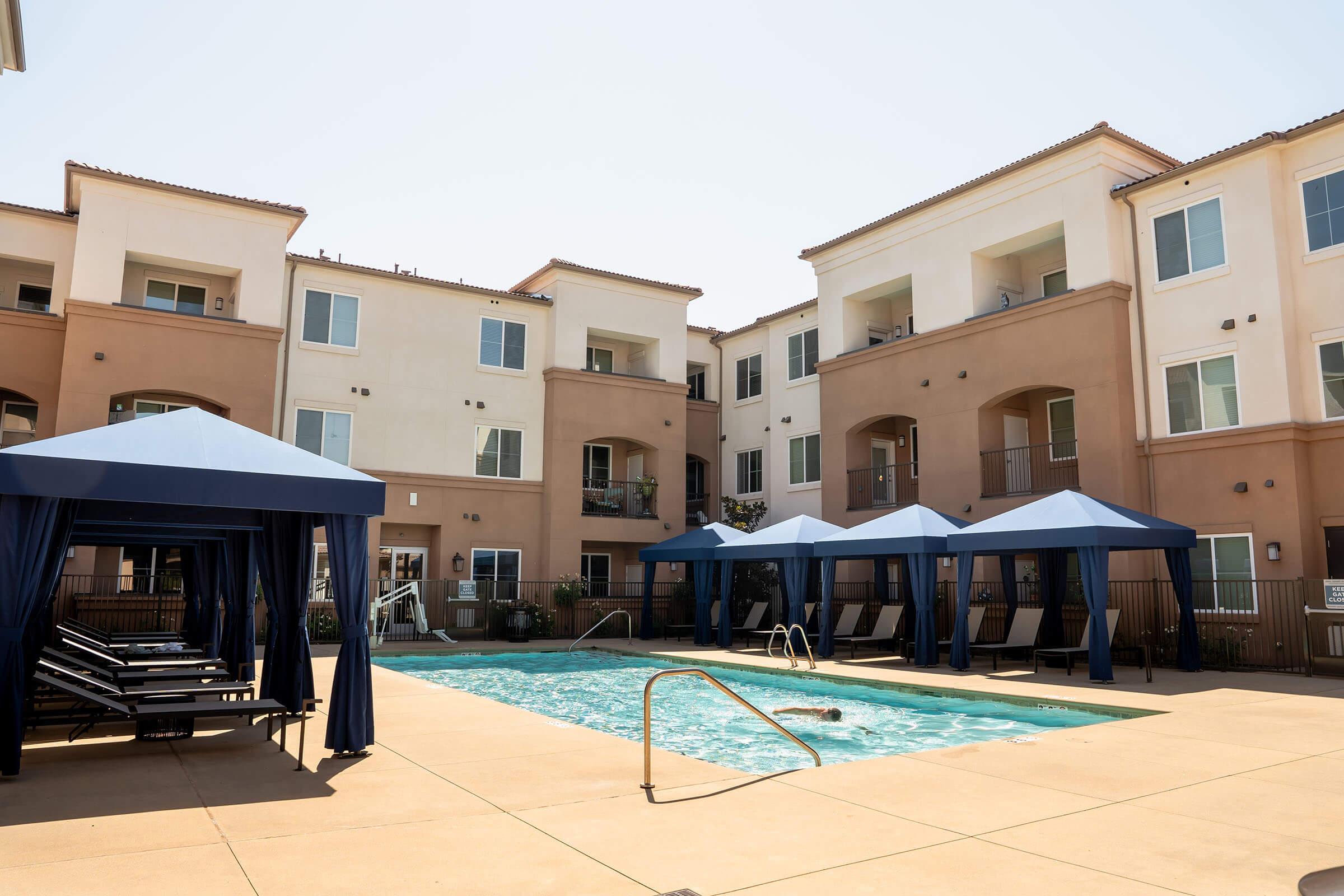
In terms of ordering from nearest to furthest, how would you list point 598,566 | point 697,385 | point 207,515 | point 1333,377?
point 207,515 < point 1333,377 < point 598,566 < point 697,385

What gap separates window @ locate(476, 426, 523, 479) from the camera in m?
24.9

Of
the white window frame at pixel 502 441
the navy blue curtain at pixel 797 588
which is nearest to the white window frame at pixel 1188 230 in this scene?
the navy blue curtain at pixel 797 588

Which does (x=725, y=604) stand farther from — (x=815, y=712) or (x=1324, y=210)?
(x=1324, y=210)

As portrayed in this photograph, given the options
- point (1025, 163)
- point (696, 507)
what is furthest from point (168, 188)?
point (1025, 163)

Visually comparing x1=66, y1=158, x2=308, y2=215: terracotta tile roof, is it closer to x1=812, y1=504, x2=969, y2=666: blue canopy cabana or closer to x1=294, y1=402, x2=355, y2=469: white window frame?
x1=294, y1=402, x2=355, y2=469: white window frame

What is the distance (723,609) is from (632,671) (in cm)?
441

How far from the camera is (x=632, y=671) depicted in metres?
17.6

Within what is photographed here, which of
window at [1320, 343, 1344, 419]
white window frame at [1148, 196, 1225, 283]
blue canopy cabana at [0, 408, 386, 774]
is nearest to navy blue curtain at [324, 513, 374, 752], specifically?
blue canopy cabana at [0, 408, 386, 774]

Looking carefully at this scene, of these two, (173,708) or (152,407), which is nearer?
(173,708)

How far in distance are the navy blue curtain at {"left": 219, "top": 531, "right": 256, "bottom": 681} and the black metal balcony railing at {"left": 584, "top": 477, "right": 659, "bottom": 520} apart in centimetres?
1385

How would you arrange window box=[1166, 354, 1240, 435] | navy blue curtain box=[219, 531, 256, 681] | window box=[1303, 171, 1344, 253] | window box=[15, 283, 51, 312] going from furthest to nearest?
window box=[15, 283, 51, 312] → window box=[1166, 354, 1240, 435] → window box=[1303, 171, 1344, 253] → navy blue curtain box=[219, 531, 256, 681]

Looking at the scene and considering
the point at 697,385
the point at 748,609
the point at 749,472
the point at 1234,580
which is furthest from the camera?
the point at 697,385

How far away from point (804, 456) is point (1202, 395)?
1116cm

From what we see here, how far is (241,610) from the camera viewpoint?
40.1 feet
